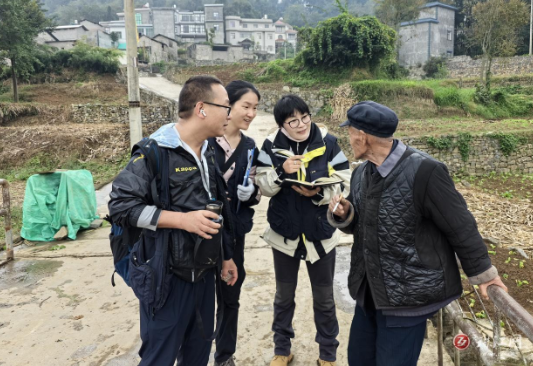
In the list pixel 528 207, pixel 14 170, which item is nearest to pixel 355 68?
pixel 528 207

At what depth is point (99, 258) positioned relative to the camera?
432 centimetres

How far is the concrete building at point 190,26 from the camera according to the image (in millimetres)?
54625

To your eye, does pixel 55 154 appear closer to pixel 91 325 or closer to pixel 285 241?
pixel 91 325

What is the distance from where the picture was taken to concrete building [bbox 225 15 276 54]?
53.1m

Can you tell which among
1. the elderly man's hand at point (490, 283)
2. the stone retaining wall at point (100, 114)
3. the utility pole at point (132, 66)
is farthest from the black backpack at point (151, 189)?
the stone retaining wall at point (100, 114)

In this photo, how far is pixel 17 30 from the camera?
1758 centimetres

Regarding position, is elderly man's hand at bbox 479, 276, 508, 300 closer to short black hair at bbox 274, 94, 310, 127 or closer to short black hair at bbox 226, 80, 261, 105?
short black hair at bbox 274, 94, 310, 127

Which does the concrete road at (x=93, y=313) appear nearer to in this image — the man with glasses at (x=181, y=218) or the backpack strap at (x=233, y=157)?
the man with glasses at (x=181, y=218)

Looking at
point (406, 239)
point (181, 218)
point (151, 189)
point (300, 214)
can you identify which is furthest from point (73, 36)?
point (406, 239)

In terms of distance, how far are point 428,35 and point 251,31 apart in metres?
29.7

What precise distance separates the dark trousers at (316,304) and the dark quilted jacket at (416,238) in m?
0.74

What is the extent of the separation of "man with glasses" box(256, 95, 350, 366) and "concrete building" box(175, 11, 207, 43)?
5620 cm

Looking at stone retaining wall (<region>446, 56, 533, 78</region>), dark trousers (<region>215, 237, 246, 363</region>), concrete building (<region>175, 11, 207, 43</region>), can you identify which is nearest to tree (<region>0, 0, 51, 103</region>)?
dark trousers (<region>215, 237, 246, 363</region>)

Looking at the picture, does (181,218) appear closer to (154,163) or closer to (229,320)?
(154,163)
